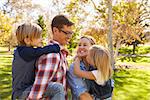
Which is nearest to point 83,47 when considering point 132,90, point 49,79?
point 49,79

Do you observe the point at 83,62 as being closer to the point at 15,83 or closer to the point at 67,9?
the point at 15,83

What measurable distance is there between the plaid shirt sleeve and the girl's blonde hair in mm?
461

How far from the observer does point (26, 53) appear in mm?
2797

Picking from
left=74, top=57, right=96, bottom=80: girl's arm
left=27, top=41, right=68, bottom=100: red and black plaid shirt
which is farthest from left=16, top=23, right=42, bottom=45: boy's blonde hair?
left=74, top=57, right=96, bottom=80: girl's arm

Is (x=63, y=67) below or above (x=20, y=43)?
below

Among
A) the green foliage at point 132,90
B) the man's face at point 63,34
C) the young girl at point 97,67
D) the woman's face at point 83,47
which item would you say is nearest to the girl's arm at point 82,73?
the young girl at point 97,67

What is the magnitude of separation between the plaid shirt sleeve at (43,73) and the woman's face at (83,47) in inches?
19.7

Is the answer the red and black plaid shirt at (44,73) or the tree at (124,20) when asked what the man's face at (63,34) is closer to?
the red and black plaid shirt at (44,73)

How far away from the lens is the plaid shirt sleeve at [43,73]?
9.13 feet

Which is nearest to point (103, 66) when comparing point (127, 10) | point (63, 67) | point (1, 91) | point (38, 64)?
point (63, 67)

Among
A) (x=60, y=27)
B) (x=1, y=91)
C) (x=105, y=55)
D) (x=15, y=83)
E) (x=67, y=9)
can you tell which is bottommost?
(x=1, y=91)

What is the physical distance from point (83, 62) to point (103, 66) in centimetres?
24

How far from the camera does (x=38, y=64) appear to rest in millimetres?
2805

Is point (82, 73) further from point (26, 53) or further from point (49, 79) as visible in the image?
point (26, 53)
